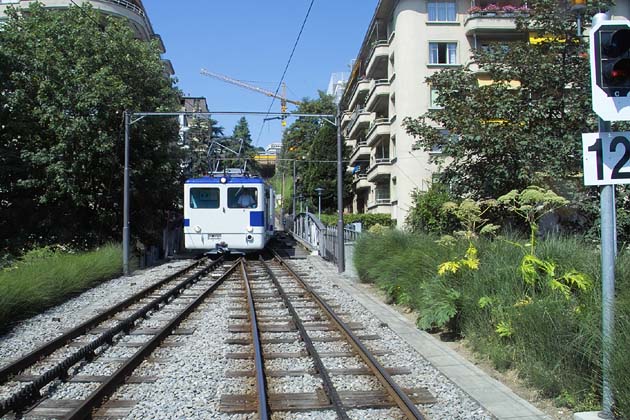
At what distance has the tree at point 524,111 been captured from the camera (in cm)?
1351

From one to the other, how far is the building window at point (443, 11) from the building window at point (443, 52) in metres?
1.44

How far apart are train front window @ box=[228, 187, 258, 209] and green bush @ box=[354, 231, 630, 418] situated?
1092 centimetres

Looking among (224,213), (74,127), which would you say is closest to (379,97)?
(224,213)

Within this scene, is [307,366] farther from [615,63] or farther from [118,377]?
[615,63]

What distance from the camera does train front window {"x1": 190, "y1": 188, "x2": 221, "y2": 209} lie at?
21.4m

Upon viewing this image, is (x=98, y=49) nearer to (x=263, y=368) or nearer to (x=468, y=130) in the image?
(x=468, y=130)

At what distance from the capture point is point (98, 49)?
73.4 feet

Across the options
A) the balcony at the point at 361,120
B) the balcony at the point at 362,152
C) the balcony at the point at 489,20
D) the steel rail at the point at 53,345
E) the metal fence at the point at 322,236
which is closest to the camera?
the steel rail at the point at 53,345

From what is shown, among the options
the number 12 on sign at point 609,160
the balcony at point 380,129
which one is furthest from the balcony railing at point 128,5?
the number 12 on sign at point 609,160

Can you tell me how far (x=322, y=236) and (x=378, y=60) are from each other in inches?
779

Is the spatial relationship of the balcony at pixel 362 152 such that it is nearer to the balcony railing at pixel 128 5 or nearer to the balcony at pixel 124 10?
the balcony at pixel 124 10

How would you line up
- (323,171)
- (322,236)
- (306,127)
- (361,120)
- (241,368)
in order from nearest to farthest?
(241,368) < (322,236) < (361,120) < (323,171) < (306,127)

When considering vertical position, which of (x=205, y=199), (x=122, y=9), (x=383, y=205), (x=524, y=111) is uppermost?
(x=122, y=9)

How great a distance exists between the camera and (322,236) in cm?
2439
